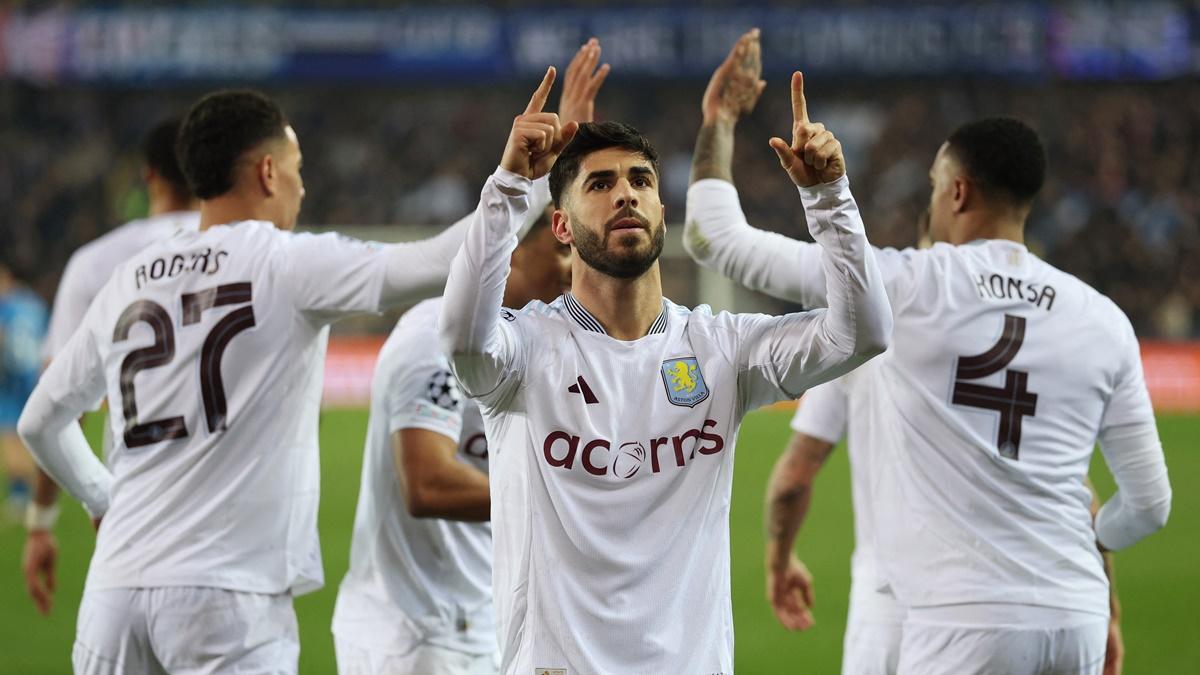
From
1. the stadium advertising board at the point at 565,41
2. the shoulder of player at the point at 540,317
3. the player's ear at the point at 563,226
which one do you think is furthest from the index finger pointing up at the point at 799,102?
the stadium advertising board at the point at 565,41

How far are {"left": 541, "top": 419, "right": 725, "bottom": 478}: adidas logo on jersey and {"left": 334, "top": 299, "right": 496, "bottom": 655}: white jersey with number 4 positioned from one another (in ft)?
3.05

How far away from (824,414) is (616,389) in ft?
6.68

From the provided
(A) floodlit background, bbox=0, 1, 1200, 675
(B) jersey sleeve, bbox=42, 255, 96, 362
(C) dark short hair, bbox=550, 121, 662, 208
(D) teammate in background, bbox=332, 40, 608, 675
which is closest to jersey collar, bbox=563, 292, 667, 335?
(C) dark short hair, bbox=550, 121, 662, 208

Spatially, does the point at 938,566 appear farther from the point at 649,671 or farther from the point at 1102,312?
the point at 649,671

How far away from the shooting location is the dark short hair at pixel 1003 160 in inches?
175

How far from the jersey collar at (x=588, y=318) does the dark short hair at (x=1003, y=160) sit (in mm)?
1377

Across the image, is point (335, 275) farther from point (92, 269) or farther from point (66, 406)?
point (92, 269)

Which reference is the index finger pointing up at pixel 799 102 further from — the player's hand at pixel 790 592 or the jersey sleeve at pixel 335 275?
the player's hand at pixel 790 592

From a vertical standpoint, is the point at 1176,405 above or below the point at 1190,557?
above

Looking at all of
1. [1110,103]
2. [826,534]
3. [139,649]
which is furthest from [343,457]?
[1110,103]

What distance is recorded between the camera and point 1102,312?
14.2ft

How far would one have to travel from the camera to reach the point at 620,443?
136 inches

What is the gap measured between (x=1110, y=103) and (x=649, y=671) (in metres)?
20.8

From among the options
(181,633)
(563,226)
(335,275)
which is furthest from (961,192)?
(181,633)
